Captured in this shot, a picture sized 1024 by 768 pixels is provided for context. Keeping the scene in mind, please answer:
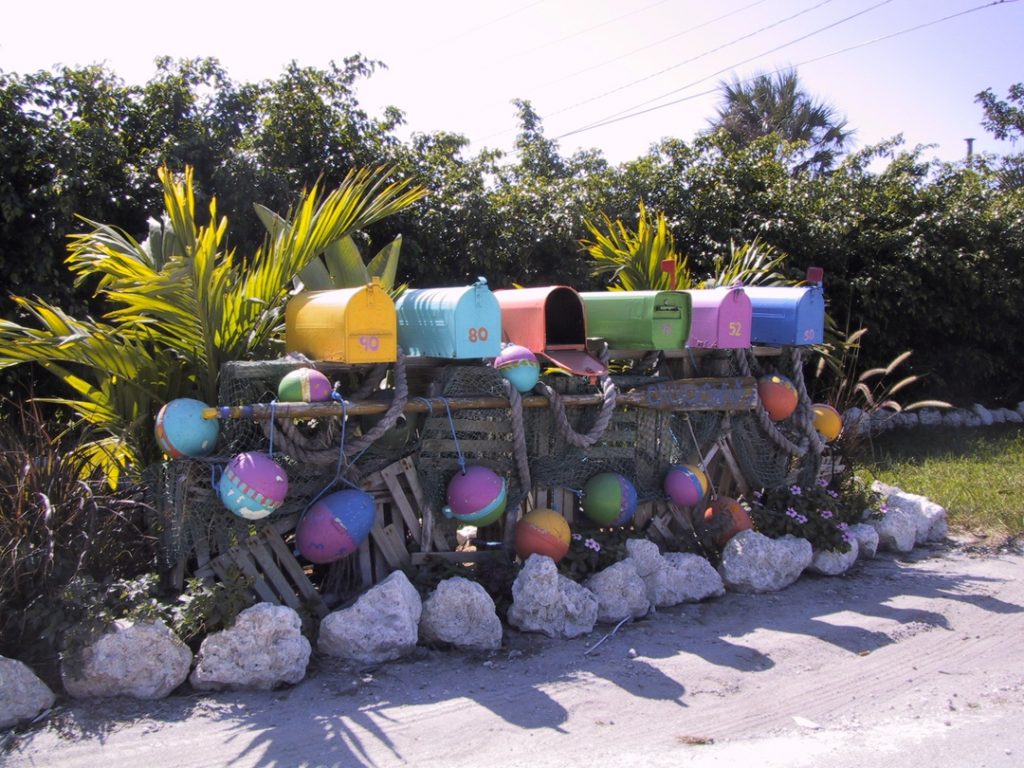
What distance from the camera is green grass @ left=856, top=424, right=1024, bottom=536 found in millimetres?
7234

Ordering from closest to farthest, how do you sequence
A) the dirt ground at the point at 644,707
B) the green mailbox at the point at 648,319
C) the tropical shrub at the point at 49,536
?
the dirt ground at the point at 644,707 → the tropical shrub at the point at 49,536 → the green mailbox at the point at 648,319

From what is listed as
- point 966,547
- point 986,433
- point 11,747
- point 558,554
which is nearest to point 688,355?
point 558,554

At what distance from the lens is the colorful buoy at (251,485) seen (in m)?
4.25

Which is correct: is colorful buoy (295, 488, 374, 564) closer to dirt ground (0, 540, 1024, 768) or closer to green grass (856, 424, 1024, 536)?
dirt ground (0, 540, 1024, 768)

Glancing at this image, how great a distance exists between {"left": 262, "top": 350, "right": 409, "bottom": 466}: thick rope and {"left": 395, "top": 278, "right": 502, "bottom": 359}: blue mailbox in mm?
209

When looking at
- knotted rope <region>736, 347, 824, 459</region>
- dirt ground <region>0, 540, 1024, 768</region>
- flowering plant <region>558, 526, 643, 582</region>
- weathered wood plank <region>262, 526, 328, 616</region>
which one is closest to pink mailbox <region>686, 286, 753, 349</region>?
knotted rope <region>736, 347, 824, 459</region>

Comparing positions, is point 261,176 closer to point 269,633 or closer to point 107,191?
point 107,191

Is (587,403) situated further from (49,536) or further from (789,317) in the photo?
(49,536)

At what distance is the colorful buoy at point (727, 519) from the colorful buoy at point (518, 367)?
1.64 metres

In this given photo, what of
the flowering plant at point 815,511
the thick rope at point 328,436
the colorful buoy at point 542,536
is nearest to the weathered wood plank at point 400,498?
the thick rope at point 328,436

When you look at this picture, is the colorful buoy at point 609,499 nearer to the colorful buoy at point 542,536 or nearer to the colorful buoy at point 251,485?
the colorful buoy at point 542,536

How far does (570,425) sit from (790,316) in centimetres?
191

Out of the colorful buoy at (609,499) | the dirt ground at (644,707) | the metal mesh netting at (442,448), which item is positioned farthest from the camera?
the colorful buoy at (609,499)

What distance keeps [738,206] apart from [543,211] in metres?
2.67
